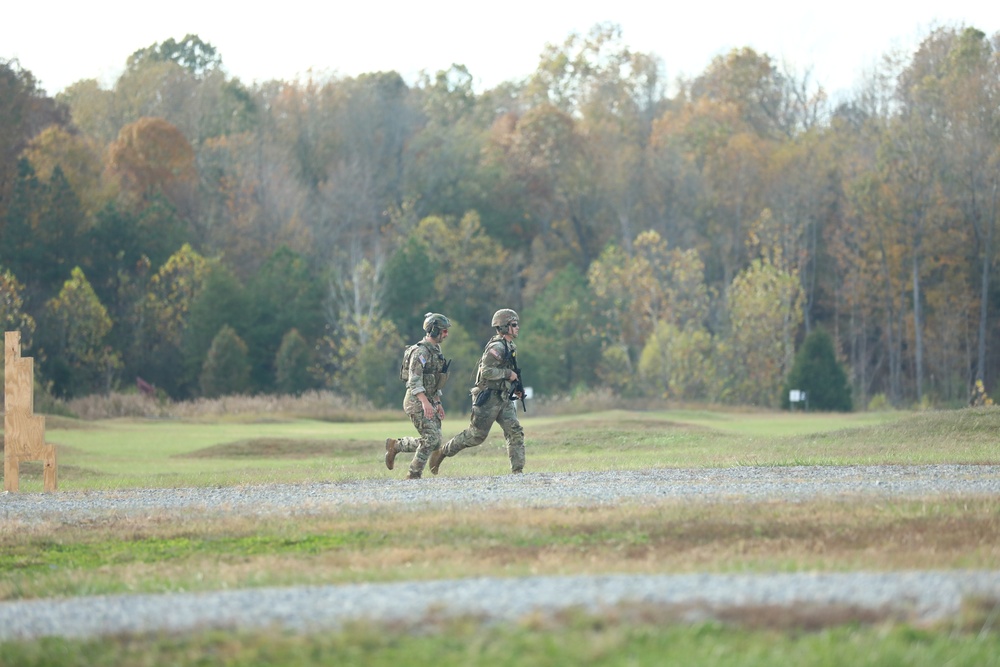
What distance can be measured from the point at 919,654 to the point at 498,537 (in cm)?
583

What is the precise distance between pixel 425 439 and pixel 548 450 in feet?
38.0

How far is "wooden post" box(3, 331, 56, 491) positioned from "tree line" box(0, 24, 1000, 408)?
144 feet

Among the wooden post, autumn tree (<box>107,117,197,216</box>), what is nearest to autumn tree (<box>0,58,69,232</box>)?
autumn tree (<box>107,117,197,216</box>)

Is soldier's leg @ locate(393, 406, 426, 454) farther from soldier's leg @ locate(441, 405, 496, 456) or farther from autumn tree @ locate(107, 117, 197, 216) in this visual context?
autumn tree @ locate(107, 117, 197, 216)

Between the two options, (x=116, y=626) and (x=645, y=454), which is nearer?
(x=116, y=626)

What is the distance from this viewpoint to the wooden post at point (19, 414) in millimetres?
20000

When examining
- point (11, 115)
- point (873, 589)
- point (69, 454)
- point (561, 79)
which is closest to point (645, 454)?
point (69, 454)

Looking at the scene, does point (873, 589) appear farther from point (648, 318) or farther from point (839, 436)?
point (648, 318)

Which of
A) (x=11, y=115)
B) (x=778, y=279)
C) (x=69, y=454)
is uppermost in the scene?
(x=11, y=115)

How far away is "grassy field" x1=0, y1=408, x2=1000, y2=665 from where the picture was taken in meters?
8.34

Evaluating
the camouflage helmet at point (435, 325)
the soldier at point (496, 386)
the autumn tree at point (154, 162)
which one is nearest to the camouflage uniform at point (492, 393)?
the soldier at point (496, 386)

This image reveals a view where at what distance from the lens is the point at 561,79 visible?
95938mm

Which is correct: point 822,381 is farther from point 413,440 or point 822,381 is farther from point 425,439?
point 425,439

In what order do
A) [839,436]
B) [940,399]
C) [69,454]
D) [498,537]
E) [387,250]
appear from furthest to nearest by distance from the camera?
[387,250]
[940,399]
[69,454]
[839,436]
[498,537]
